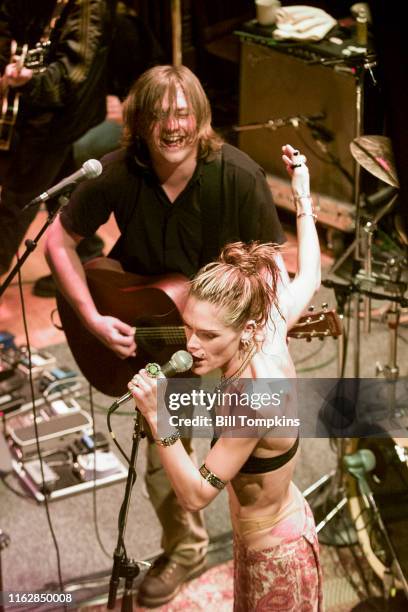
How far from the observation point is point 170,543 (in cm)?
339

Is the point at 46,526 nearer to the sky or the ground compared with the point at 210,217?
nearer to the ground

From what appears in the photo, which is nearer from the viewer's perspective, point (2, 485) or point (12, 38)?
point (2, 485)

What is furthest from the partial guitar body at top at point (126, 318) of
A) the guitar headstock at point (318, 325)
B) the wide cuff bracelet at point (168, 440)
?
the wide cuff bracelet at point (168, 440)

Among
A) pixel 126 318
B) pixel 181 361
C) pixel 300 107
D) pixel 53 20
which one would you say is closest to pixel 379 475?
pixel 126 318

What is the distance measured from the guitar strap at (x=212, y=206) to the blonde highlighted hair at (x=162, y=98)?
0.20 ft

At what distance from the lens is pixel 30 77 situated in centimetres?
382

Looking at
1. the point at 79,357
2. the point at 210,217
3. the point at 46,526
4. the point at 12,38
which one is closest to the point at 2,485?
the point at 46,526

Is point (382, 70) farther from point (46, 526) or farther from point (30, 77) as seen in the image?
point (46, 526)

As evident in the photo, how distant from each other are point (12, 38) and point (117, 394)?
180 centimetres

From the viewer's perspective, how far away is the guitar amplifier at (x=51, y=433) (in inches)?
159

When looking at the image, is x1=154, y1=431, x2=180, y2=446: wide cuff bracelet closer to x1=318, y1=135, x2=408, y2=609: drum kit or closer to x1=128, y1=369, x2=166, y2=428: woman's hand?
x1=128, y1=369, x2=166, y2=428: woman's hand

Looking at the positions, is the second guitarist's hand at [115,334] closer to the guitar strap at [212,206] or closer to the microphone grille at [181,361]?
the guitar strap at [212,206]

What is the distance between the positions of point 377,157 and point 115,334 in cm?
99

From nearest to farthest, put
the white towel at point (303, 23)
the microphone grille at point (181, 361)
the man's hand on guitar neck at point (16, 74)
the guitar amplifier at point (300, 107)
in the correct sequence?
the microphone grille at point (181, 361) → the man's hand on guitar neck at point (16, 74) → the white towel at point (303, 23) → the guitar amplifier at point (300, 107)
